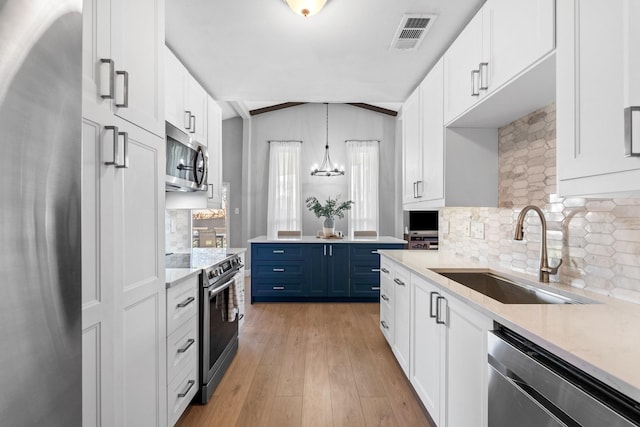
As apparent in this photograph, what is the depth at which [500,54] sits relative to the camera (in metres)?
1.60

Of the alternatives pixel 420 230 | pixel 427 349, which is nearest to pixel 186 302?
→ pixel 427 349

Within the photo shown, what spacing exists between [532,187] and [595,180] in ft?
3.10

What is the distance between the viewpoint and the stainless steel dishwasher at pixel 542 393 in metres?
0.72

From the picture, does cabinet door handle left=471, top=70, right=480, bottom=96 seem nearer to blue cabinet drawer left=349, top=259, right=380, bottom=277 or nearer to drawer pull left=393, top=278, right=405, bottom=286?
drawer pull left=393, top=278, right=405, bottom=286

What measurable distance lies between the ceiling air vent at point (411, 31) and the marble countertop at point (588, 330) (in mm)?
1631

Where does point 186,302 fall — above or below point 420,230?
below

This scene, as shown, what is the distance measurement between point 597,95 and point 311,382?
235cm

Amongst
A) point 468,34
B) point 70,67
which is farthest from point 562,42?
point 70,67

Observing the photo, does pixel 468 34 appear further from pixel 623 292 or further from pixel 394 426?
pixel 394 426

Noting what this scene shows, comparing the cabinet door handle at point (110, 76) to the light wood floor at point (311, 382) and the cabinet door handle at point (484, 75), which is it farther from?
the light wood floor at point (311, 382)

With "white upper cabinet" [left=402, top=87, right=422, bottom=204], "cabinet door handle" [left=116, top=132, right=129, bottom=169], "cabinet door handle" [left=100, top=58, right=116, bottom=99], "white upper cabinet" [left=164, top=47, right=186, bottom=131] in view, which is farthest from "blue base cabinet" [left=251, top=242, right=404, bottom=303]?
"cabinet door handle" [left=100, top=58, right=116, bottom=99]

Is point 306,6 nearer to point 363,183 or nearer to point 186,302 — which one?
point 186,302

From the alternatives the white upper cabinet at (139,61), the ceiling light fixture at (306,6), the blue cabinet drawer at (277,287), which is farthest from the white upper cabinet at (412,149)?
the blue cabinet drawer at (277,287)

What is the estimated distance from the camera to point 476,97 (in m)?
1.83
